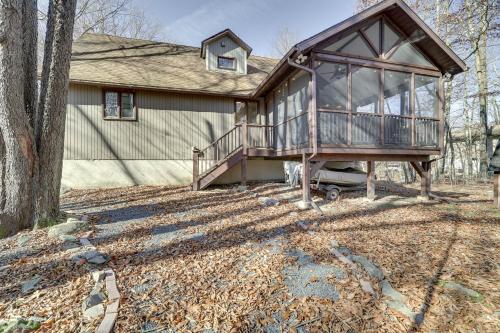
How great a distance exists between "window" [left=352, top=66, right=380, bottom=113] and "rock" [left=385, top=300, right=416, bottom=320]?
632 cm

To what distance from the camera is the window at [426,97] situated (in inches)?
311

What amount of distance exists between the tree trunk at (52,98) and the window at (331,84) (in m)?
5.76

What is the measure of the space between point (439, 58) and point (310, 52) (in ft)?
14.4

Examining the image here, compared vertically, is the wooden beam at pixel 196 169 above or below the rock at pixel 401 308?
above

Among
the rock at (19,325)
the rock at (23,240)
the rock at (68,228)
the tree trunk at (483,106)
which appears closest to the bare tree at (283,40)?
the tree trunk at (483,106)

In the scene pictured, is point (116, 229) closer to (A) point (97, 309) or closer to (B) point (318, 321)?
(A) point (97, 309)

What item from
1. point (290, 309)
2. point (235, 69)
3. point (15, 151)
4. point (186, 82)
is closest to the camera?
point (290, 309)

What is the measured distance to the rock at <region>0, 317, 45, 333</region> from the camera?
213 cm

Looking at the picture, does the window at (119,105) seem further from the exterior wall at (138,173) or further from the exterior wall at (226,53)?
the exterior wall at (226,53)

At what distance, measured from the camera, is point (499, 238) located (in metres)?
4.55

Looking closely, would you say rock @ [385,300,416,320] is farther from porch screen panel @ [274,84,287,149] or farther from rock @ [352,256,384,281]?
porch screen panel @ [274,84,287,149]

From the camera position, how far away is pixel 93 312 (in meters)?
2.40

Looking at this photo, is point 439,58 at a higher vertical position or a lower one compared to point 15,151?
higher

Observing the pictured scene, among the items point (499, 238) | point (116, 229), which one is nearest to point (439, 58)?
point (499, 238)
